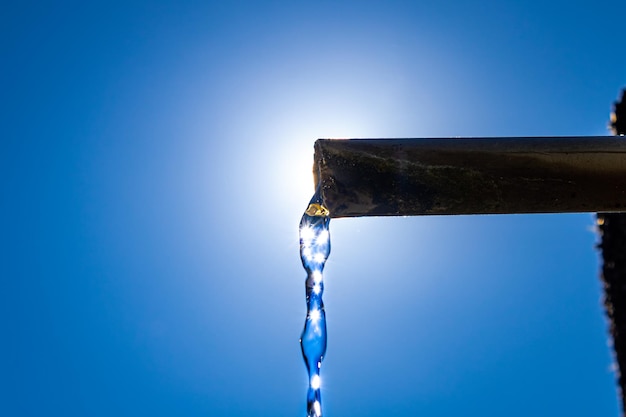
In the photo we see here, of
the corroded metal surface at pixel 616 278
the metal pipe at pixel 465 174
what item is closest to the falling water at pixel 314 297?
the metal pipe at pixel 465 174

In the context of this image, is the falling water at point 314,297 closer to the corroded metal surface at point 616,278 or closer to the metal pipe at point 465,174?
the metal pipe at point 465,174

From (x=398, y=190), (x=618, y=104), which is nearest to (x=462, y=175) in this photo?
(x=398, y=190)

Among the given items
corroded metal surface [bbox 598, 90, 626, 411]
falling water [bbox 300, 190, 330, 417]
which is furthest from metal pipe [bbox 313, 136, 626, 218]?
corroded metal surface [bbox 598, 90, 626, 411]

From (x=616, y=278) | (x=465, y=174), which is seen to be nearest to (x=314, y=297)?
(x=465, y=174)

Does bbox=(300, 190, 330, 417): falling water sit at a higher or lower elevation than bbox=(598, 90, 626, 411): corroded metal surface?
lower

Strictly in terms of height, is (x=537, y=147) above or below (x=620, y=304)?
below

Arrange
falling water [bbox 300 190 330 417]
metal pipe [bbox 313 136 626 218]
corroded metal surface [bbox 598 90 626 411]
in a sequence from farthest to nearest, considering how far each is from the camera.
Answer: corroded metal surface [bbox 598 90 626 411], falling water [bbox 300 190 330 417], metal pipe [bbox 313 136 626 218]

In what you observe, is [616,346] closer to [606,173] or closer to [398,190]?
[606,173]

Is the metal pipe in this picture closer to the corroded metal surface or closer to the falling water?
the falling water
